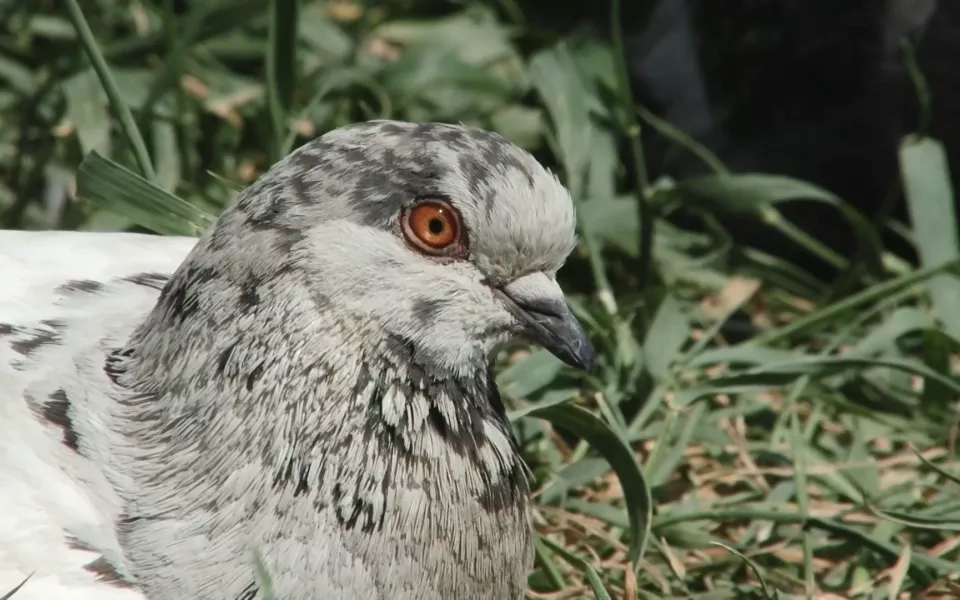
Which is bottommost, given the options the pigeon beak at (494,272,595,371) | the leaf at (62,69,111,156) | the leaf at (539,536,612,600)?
the leaf at (539,536,612,600)

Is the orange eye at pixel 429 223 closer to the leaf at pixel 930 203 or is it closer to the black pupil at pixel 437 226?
the black pupil at pixel 437 226

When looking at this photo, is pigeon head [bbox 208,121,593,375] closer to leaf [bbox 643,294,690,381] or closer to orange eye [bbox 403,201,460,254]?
orange eye [bbox 403,201,460,254]

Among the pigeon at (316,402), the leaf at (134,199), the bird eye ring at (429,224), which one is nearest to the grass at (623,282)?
the leaf at (134,199)

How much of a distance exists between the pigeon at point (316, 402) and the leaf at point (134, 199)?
80 cm

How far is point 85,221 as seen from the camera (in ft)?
15.1

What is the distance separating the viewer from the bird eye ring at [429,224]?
2.68 metres

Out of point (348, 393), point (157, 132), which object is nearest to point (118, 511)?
point (348, 393)

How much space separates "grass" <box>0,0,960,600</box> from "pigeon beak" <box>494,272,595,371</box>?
539mm

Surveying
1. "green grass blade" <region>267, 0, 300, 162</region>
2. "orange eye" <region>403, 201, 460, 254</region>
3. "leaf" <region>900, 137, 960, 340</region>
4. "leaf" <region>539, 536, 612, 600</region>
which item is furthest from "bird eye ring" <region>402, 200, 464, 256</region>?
"leaf" <region>900, 137, 960, 340</region>

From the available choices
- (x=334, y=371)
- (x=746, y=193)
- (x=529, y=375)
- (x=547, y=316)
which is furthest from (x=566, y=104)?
(x=334, y=371)

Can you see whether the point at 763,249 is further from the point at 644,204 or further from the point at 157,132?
the point at 157,132

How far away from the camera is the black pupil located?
8.79 feet

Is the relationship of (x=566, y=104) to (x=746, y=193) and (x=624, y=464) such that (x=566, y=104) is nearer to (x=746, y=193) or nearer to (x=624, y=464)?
(x=746, y=193)

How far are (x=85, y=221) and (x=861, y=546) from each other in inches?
102
